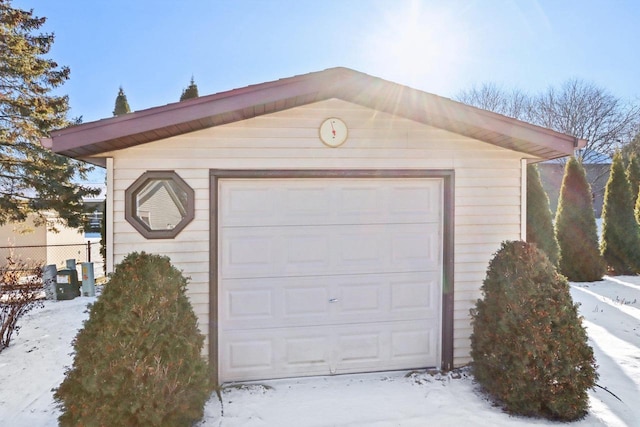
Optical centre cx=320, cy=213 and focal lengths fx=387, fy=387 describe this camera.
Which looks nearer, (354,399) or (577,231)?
(354,399)

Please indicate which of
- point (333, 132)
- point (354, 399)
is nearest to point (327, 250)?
point (333, 132)

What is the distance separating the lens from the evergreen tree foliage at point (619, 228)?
1066 cm

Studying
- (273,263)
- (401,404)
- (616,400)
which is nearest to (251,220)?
(273,263)

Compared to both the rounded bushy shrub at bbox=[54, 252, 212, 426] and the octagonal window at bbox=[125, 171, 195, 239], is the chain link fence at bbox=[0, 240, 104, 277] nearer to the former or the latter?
the octagonal window at bbox=[125, 171, 195, 239]

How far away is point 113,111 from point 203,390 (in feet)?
40.4

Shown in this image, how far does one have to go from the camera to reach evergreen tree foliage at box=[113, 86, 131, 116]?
41.3 ft

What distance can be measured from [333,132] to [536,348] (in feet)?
9.25

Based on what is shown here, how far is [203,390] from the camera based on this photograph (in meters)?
3.26

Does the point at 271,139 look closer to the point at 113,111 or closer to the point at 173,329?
the point at 173,329

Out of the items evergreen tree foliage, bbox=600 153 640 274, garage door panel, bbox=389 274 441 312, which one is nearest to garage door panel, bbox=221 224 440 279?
garage door panel, bbox=389 274 441 312

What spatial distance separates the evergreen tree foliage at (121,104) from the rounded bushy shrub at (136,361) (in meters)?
11.0

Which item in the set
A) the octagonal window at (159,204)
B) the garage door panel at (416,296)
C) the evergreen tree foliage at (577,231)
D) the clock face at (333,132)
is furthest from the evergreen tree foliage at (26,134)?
the evergreen tree foliage at (577,231)

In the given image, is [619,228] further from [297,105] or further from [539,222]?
[297,105]

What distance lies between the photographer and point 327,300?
14.1 ft
